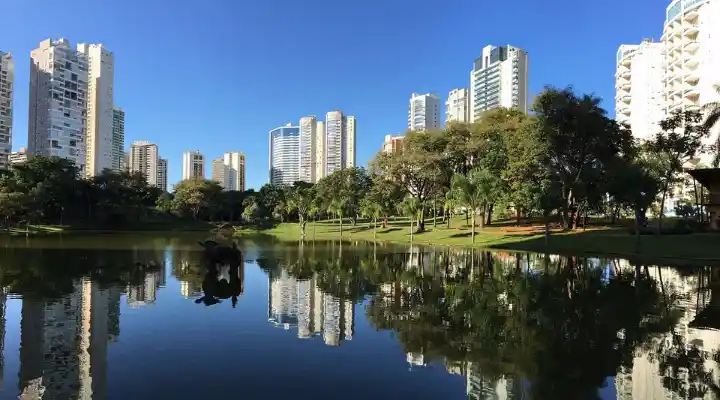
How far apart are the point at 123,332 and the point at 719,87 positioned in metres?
44.2

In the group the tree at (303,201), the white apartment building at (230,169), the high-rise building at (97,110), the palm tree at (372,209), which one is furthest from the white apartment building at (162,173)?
the palm tree at (372,209)

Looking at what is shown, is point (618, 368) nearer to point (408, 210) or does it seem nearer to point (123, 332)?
point (123, 332)

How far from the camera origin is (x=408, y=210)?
177 feet

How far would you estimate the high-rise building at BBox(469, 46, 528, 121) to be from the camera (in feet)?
456

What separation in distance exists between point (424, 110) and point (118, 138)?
9591cm

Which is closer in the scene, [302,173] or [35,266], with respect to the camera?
[35,266]

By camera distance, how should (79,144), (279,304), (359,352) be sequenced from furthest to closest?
(79,144) → (279,304) → (359,352)

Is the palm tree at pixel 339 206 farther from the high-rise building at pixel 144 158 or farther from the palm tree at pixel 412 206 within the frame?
the high-rise building at pixel 144 158

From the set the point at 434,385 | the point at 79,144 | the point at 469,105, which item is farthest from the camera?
the point at 469,105

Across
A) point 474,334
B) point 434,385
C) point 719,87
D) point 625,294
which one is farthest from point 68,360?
point 719,87

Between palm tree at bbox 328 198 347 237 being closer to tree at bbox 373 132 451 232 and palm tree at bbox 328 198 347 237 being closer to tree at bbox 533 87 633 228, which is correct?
tree at bbox 373 132 451 232

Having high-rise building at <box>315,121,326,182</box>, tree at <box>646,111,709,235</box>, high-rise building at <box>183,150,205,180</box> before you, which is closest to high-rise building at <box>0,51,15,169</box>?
high-rise building at <box>183,150,205,180</box>

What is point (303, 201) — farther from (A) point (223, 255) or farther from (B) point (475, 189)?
(A) point (223, 255)

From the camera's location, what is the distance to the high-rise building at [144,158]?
479 ft
